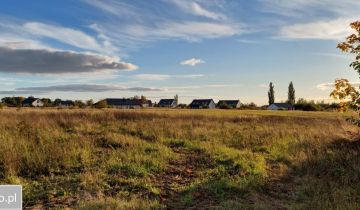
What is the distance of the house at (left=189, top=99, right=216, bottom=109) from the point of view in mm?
130875

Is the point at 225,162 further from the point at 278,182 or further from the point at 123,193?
the point at 123,193

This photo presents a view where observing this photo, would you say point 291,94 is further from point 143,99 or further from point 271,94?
point 143,99

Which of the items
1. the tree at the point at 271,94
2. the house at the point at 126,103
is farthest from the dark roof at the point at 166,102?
the tree at the point at 271,94

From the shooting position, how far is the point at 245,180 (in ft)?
29.9

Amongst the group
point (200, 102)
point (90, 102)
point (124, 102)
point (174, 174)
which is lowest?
point (174, 174)

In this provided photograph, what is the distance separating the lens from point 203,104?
132 meters

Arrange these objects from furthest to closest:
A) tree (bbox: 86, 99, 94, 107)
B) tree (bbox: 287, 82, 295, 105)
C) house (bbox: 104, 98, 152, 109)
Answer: house (bbox: 104, 98, 152, 109) → tree (bbox: 287, 82, 295, 105) → tree (bbox: 86, 99, 94, 107)

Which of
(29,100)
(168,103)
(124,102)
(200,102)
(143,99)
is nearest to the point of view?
(29,100)
